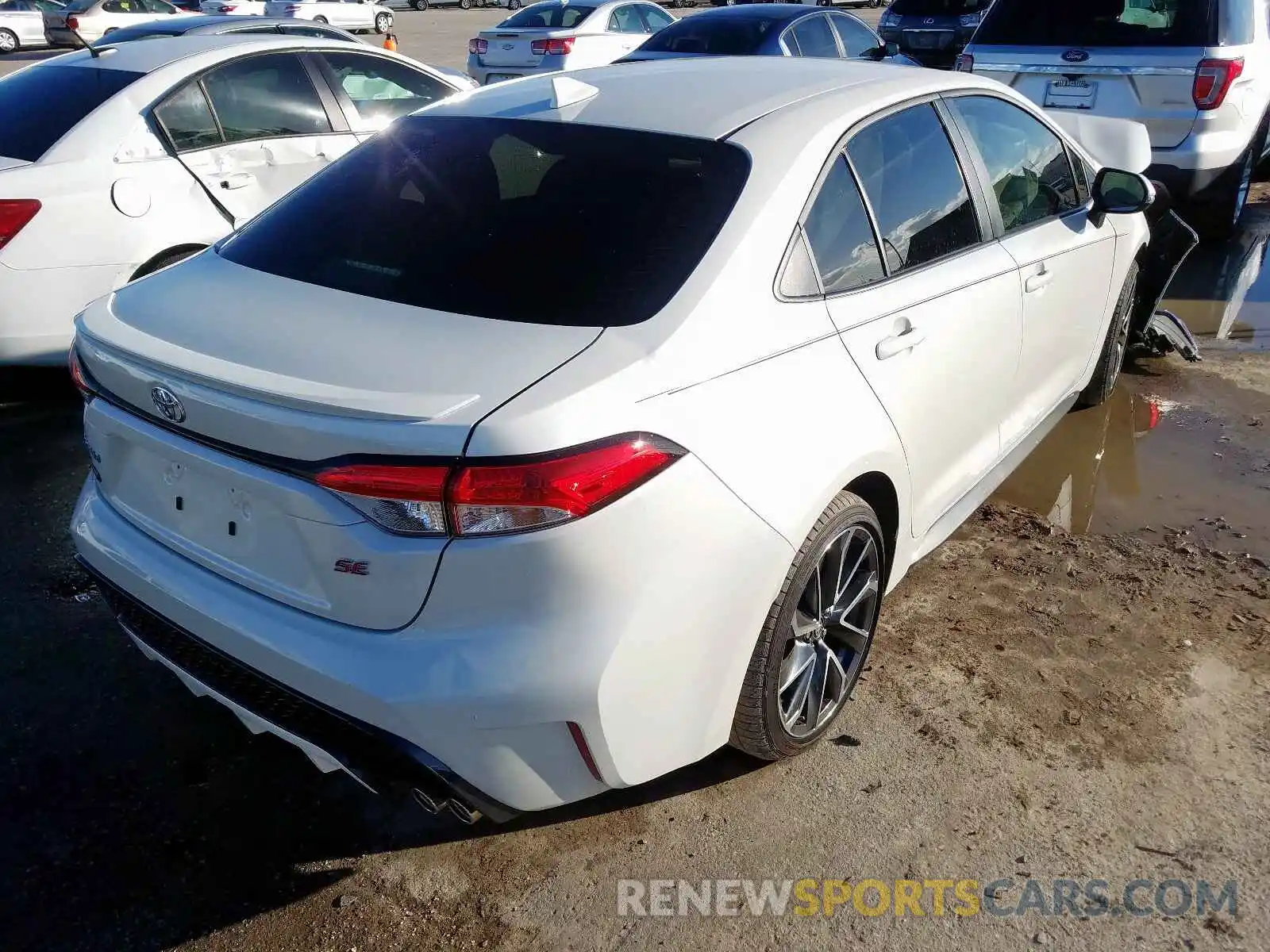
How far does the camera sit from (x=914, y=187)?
3.04 meters

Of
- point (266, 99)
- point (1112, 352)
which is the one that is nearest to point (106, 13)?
point (266, 99)

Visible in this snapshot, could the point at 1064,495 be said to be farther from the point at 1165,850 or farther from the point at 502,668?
the point at 502,668

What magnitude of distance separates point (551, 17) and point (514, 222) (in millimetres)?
11910

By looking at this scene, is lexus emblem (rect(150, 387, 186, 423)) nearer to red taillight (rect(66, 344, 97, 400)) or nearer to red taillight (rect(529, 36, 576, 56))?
red taillight (rect(66, 344, 97, 400))

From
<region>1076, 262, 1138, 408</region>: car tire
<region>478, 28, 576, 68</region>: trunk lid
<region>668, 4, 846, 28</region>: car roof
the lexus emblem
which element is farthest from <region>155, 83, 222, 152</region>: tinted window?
<region>478, 28, 576, 68</region>: trunk lid

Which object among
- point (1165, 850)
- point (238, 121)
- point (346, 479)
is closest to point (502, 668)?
point (346, 479)

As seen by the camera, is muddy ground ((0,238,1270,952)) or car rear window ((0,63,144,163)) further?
car rear window ((0,63,144,163))

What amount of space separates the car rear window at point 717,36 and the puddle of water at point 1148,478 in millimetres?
6225

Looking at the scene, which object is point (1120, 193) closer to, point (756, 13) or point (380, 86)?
point (380, 86)

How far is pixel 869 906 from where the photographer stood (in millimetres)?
2393

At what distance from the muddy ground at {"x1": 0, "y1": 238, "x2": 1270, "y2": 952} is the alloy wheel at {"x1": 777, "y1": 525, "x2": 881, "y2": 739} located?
158mm

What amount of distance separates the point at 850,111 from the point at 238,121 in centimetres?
364

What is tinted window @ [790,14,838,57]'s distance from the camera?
10.2 metres

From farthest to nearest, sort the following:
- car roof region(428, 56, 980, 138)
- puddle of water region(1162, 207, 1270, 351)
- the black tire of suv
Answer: the black tire of suv → puddle of water region(1162, 207, 1270, 351) → car roof region(428, 56, 980, 138)
